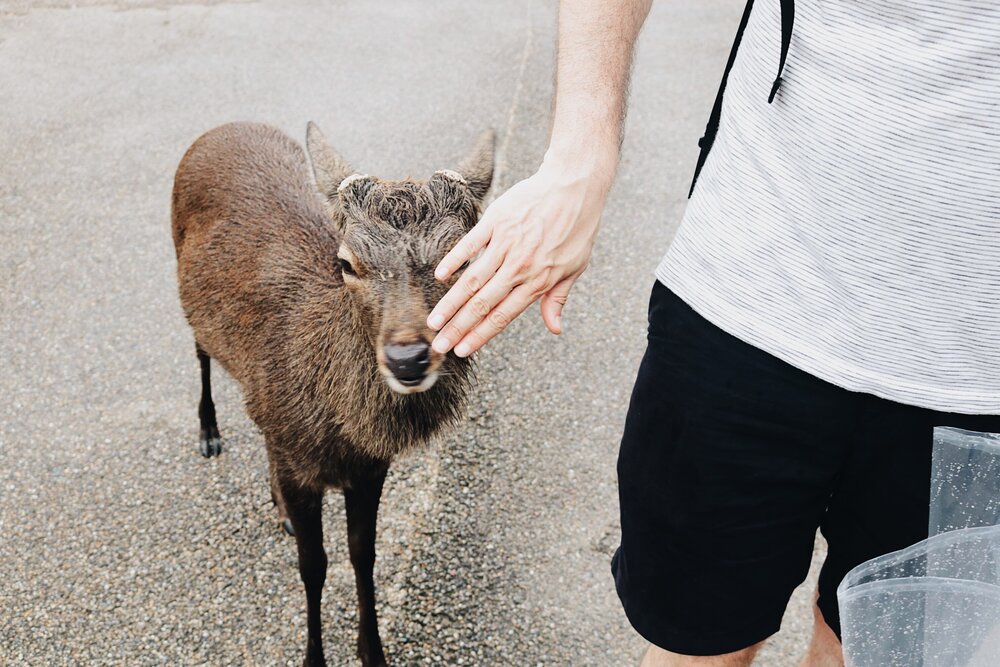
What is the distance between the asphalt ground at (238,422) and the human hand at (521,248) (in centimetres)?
122

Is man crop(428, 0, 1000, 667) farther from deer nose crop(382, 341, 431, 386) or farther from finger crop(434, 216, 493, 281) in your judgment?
deer nose crop(382, 341, 431, 386)

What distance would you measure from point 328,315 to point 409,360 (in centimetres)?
78

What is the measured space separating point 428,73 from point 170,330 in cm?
461

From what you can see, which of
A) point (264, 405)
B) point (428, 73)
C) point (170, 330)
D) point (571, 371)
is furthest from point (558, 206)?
point (428, 73)

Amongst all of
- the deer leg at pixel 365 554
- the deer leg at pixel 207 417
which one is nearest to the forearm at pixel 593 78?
the deer leg at pixel 365 554

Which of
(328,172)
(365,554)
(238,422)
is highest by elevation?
(328,172)

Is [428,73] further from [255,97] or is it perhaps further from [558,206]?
[558,206]

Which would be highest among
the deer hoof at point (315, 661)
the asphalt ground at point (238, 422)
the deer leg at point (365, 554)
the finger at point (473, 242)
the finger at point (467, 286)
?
the finger at point (473, 242)

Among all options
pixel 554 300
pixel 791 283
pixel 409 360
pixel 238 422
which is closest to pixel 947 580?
pixel 791 283

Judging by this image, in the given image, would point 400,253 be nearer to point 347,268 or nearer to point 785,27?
point 347,268

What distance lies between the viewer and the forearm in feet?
5.04

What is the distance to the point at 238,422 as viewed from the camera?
13.5ft

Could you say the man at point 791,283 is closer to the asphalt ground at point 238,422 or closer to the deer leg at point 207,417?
the asphalt ground at point 238,422

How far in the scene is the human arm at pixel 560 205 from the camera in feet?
4.81
